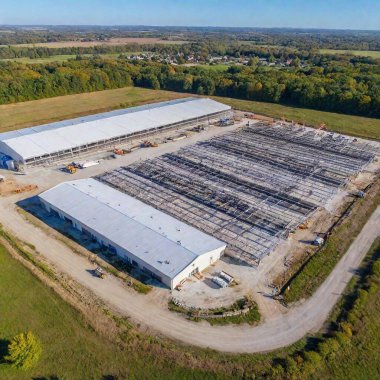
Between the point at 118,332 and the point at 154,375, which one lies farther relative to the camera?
the point at 118,332

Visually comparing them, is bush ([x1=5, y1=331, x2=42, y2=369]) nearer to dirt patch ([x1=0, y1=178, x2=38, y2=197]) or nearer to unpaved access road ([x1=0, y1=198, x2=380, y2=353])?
unpaved access road ([x1=0, y1=198, x2=380, y2=353])

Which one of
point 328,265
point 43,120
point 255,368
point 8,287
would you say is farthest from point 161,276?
point 43,120

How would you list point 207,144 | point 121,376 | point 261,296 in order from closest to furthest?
point 121,376, point 261,296, point 207,144

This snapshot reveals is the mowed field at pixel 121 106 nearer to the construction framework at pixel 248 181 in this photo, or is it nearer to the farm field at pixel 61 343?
the construction framework at pixel 248 181

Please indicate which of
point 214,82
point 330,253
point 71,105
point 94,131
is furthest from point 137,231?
point 214,82

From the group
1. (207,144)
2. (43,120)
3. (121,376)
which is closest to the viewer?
(121,376)

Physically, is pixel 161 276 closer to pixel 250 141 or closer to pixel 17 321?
pixel 17 321

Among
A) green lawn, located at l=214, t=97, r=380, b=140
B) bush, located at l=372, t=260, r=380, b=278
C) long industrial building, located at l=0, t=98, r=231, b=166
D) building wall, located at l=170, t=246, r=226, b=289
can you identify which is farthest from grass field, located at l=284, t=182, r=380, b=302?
long industrial building, located at l=0, t=98, r=231, b=166

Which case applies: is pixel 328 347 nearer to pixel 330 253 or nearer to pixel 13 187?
pixel 330 253
